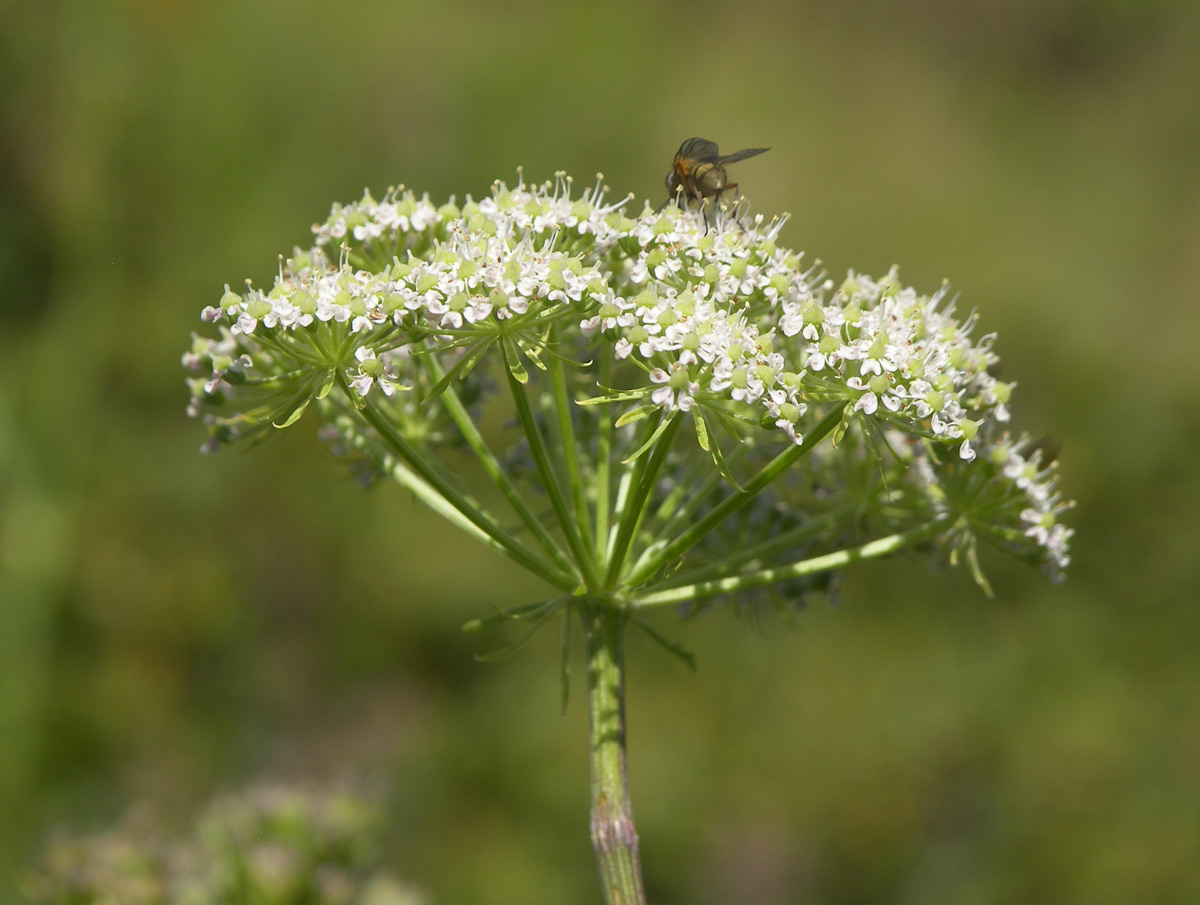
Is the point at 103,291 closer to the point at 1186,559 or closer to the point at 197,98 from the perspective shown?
the point at 197,98

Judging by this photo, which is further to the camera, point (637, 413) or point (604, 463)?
point (604, 463)

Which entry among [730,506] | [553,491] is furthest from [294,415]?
[730,506]

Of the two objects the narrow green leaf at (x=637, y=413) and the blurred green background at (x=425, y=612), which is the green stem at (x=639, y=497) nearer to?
the narrow green leaf at (x=637, y=413)

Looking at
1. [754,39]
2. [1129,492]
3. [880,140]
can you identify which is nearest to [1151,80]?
[880,140]

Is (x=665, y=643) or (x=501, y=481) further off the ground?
(x=501, y=481)

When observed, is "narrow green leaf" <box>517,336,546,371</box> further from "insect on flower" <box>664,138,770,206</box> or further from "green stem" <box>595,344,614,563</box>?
"insect on flower" <box>664,138,770,206</box>

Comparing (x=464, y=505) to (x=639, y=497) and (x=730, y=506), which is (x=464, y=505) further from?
(x=730, y=506)
